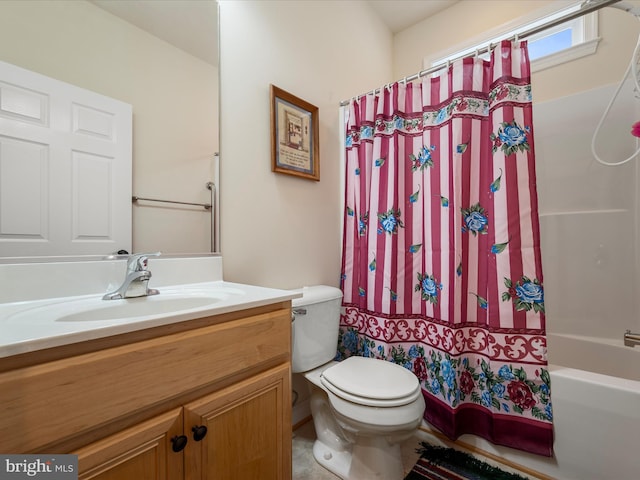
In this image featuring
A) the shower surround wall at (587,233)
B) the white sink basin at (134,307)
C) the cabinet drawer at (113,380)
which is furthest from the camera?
the shower surround wall at (587,233)

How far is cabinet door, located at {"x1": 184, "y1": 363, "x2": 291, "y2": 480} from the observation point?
0.69 m

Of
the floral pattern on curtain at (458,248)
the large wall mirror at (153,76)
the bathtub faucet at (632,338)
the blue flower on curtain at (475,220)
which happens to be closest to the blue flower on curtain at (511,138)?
the floral pattern on curtain at (458,248)

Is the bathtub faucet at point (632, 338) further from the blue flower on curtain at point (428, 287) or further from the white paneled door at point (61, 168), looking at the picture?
the white paneled door at point (61, 168)

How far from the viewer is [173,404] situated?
2.15ft

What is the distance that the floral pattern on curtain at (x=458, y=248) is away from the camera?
1171mm

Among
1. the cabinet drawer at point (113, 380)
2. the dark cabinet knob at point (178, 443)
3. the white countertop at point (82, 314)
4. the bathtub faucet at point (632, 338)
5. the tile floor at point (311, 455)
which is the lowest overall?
the tile floor at point (311, 455)

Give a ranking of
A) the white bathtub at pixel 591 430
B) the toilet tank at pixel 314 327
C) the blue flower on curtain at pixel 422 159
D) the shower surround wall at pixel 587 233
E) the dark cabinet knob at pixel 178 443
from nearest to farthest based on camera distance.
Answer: the dark cabinet knob at pixel 178 443 → the white bathtub at pixel 591 430 → the toilet tank at pixel 314 327 → the blue flower on curtain at pixel 422 159 → the shower surround wall at pixel 587 233

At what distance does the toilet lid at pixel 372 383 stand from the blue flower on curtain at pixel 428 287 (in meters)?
0.37

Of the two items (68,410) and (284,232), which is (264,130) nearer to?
(284,232)

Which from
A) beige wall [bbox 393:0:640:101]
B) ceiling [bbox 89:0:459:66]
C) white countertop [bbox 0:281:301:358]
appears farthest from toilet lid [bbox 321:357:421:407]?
beige wall [bbox 393:0:640:101]

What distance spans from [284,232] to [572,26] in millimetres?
2227

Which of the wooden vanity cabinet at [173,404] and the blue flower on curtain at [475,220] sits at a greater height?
the blue flower on curtain at [475,220]

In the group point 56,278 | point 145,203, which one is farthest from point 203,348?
point 145,203

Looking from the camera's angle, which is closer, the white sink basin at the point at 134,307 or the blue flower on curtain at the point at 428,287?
the white sink basin at the point at 134,307
